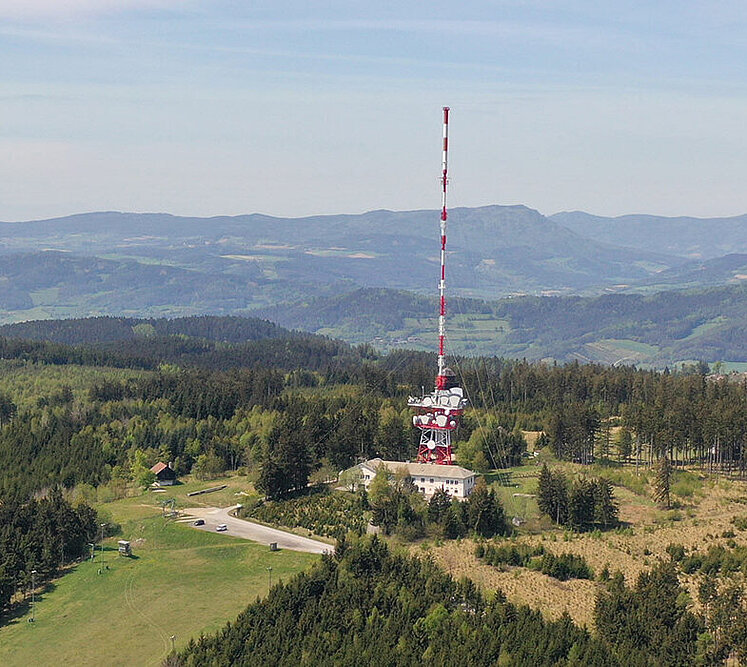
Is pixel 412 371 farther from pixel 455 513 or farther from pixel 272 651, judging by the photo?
pixel 272 651

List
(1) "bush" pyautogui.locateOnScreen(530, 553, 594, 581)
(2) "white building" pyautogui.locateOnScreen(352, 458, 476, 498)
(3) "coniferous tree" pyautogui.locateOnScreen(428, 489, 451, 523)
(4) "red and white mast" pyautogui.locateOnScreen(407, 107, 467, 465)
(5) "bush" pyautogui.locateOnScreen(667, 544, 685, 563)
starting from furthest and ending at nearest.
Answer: (4) "red and white mast" pyautogui.locateOnScreen(407, 107, 467, 465) → (2) "white building" pyautogui.locateOnScreen(352, 458, 476, 498) → (3) "coniferous tree" pyautogui.locateOnScreen(428, 489, 451, 523) → (5) "bush" pyautogui.locateOnScreen(667, 544, 685, 563) → (1) "bush" pyautogui.locateOnScreen(530, 553, 594, 581)

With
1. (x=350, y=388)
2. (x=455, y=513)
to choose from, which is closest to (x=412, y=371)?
(x=350, y=388)

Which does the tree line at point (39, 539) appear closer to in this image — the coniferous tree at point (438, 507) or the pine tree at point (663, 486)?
the coniferous tree at point (438, 507)

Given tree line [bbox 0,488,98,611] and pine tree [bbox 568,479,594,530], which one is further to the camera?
pine tree [bbox 568,479,594,530]

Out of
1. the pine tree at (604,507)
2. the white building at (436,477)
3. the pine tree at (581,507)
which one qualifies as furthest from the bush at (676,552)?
the white building at (436,477)

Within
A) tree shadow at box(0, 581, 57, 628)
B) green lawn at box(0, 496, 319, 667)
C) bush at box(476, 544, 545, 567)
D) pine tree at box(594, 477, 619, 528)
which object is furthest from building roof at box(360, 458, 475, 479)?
tree shadow at box(0, 581, 57, 628)

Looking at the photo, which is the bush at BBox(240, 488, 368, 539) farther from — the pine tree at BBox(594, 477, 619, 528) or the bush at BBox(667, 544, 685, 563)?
the bush at BBox(667, 544, 685, 563)

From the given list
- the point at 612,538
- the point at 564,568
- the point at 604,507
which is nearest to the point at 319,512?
the point at 604,507
